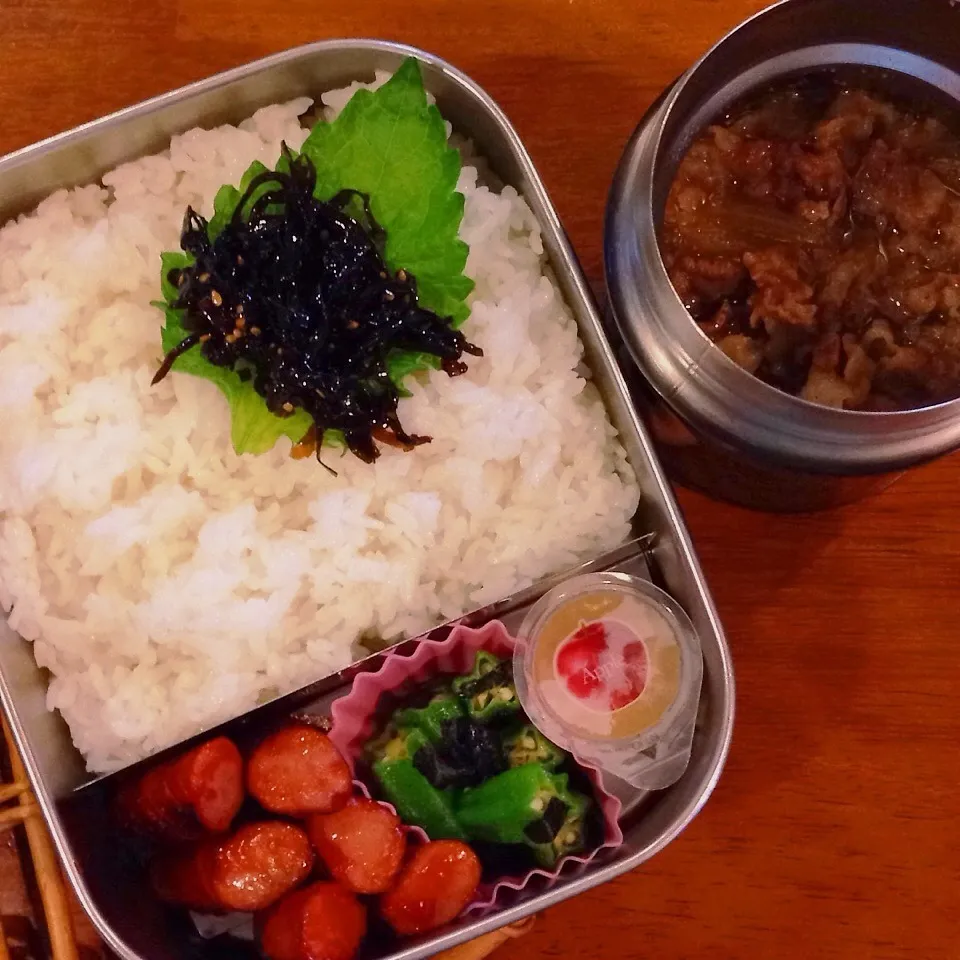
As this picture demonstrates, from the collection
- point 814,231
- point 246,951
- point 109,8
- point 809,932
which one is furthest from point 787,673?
point 109,8

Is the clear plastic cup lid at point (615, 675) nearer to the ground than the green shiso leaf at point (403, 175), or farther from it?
nearer to the ground

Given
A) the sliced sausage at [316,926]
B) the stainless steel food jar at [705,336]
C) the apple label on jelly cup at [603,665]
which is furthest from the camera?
the apple label on jelly cup at [603,665]

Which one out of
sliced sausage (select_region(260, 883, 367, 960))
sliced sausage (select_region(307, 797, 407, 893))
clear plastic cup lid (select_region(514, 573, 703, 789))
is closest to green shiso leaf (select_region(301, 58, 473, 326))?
clear plastic cup lid (select_region(514, 573, 703, 789))

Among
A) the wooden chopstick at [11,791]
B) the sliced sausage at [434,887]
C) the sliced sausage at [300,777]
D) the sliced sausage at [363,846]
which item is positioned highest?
the wooden chopstick at [11,791]

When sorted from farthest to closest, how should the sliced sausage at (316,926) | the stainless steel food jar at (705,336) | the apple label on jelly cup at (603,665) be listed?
1. the apple label on jelly cup at (603,665)
2. the sliced sausage at (316,926)
3. the stainless steel food jar at (705,336)

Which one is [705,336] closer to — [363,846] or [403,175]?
[403,175]

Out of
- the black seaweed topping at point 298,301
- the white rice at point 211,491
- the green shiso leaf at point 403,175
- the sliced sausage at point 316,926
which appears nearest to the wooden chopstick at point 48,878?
the white rice at point 211,491

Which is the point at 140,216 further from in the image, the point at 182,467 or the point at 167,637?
the point at 167,637

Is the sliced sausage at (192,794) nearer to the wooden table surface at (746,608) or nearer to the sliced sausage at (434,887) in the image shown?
the sliced sausage at (434,887)

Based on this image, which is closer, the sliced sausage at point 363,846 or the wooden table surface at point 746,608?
the sliced sausage at point 363,846
